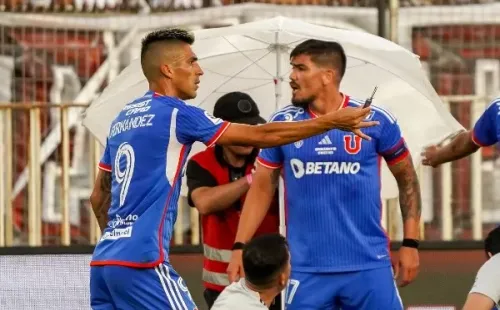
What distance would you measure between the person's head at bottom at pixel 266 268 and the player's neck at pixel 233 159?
228cm

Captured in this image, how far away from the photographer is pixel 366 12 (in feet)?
35.5

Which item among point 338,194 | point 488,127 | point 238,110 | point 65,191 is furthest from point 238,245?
point 65,191

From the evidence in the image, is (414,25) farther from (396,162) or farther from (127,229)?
(127,229)

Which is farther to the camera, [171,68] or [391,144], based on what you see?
[391,144]

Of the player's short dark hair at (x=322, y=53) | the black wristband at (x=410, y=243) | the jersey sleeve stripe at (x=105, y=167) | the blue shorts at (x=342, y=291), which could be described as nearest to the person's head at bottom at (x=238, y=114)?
the player's short dark hair at (x=322, y=53)

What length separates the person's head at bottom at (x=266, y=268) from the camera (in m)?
5.72

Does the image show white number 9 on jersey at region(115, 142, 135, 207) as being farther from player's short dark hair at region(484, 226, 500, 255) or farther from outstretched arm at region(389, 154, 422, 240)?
player's short dark hair at region(484, 226, 500, 255)

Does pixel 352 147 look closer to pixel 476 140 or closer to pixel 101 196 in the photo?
pixel 476 140

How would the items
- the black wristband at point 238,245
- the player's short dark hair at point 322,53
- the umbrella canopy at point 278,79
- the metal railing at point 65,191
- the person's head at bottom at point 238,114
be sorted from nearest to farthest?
the black wristband at point 238,245
the player's short dark hair at point 322,53
the person's head at bottom at point 238,114
the umbrella canopy at point 278,79
the metal railing at point 65,191

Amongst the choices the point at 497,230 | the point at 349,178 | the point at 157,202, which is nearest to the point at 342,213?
the point at 349,178

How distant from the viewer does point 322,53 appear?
24.8ft

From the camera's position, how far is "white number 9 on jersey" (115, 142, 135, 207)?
640cm

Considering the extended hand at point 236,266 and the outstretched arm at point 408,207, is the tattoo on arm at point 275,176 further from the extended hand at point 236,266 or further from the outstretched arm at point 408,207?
the outstretched arm at point 408,207

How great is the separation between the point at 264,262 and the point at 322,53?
2.09 meters
